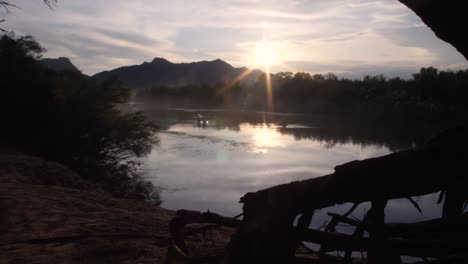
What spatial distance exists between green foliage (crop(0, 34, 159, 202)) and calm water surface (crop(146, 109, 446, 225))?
2654 millimetres

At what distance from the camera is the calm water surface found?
1858cm

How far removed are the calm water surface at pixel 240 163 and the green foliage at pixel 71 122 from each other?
2.65m

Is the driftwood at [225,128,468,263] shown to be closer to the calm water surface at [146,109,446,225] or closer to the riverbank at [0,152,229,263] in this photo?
the riverbank at [0,152,229,263]

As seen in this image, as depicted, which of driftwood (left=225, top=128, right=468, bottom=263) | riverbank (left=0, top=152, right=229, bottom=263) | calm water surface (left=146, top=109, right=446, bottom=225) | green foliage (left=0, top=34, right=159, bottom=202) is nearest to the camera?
driftwood (left=225, top=128, right=468, bottom=263)

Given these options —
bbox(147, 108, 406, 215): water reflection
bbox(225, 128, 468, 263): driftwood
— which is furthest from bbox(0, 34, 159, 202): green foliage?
bbox(225, 128, 468, 263): driftwood

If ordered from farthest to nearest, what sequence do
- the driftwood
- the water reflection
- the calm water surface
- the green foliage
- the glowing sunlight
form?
the glowing sunlight, the green foliage, the water reflection, the calm water surface, the driftwood

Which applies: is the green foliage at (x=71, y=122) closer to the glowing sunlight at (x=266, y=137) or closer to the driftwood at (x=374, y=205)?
the glowing sunlight at (x=266, y=137)

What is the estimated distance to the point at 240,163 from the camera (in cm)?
2914

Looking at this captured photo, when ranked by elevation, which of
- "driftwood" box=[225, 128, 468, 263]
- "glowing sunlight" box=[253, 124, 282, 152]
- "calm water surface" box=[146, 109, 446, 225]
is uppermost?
"driftwood" box=[225, 128, 468, 263]

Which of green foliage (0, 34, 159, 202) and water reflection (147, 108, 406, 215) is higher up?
green foliage (0, 34, 159, 202)

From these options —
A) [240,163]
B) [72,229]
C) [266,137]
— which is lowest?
A: [240,163]

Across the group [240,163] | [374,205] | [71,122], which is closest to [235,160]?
[240,163]

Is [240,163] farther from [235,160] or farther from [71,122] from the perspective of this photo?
[71,122]

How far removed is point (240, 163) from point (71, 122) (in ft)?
37.3
